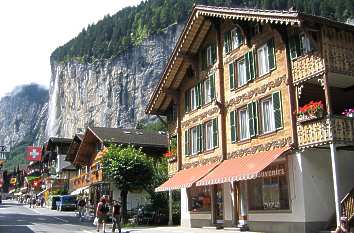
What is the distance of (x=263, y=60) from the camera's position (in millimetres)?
24453

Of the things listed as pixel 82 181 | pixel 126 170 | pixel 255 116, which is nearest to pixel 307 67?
pixel 255 116

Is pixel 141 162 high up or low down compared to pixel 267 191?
up

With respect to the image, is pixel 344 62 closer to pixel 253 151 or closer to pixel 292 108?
A: pixel 292 108

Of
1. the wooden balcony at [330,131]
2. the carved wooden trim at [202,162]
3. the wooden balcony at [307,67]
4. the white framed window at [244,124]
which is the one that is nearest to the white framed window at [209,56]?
the white framed window at [244,124]

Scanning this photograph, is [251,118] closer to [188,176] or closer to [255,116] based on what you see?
[255,116]

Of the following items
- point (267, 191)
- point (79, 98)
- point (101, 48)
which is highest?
point (101, 48)

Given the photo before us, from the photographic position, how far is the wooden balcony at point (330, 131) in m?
19.3

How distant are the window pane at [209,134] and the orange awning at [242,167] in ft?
8.58

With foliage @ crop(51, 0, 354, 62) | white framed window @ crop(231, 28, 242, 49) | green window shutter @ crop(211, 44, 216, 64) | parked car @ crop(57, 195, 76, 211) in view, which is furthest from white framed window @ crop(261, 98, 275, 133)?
foliage @ crop(51, 0, 354, 62)

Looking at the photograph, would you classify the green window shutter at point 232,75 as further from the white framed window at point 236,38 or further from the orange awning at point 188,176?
the orange awning at point 188,176

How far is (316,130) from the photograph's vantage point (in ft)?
65.5

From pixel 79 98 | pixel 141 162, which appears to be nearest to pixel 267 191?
pixel 141 162

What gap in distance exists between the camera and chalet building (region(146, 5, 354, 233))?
799 inches

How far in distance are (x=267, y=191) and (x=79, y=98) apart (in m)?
150
